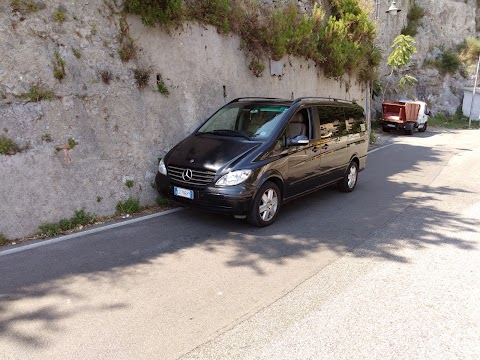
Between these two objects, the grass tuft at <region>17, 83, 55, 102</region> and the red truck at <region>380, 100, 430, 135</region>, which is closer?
the grass tuft at <region>17, 83, 55, 102</region>

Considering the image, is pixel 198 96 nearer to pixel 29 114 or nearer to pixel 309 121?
pixel 309 121

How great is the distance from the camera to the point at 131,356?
9.67ft

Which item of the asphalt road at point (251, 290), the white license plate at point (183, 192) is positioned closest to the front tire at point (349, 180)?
the asphalt road at point (251, 290)

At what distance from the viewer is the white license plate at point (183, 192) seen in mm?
5700

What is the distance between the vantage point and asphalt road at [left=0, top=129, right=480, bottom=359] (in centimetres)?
310

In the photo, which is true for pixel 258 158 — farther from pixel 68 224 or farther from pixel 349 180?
pixel 349 180

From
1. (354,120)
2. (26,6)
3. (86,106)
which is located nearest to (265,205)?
(86,106)

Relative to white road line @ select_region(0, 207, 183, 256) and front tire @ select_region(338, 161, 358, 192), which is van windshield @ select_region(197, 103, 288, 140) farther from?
front tire @ select_region(338, 161, 358, 192)

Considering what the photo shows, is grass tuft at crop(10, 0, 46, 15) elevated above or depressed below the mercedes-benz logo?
above

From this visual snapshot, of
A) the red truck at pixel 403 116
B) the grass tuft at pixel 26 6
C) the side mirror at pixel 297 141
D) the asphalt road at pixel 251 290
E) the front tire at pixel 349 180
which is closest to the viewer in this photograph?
the asphalt road at pixel 251 290

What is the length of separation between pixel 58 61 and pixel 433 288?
6.11m

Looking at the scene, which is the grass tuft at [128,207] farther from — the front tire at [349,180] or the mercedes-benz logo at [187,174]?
the front tire at [349,180]

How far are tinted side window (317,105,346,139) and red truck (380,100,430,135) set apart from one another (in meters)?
17.5

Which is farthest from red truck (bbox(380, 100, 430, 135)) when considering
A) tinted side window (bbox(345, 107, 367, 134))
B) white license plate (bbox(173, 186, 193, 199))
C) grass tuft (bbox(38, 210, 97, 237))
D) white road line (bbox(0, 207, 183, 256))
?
grass tuft (bbox(38, 210, 97, 237))
